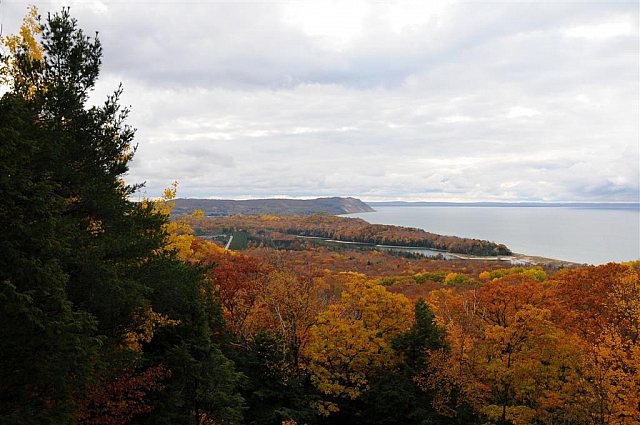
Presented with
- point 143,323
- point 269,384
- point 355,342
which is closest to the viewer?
point 143,323

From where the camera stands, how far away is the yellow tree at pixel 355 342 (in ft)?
74.9

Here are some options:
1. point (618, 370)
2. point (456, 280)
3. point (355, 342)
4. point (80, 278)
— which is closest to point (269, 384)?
point (355, 342)

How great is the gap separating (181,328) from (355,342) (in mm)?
10741

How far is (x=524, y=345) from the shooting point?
71.1 feet

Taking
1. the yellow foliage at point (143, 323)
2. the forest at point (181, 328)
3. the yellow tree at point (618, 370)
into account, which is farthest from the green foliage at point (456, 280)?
the yellow foliage at point (143, 323)

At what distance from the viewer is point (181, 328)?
16.4 meters

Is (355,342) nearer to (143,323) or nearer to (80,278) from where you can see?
(143,323)

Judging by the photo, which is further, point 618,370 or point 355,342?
point 355,342

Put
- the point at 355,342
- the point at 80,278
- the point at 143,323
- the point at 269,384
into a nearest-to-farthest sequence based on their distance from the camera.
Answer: the point at 80,278
the point at 143,323
the point at 269,384
the point at 355,342

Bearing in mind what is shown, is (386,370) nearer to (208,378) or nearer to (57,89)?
(208,378)

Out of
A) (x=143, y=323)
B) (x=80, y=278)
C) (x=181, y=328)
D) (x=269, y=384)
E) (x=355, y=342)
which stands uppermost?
(x=80, y=278)

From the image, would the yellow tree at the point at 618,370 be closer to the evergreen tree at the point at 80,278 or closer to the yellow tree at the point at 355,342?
the yellow tree at the point at 355,342

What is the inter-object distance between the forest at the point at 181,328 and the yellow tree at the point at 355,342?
0.13m

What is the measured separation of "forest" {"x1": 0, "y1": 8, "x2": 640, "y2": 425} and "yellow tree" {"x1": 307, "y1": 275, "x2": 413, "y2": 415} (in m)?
0.13
